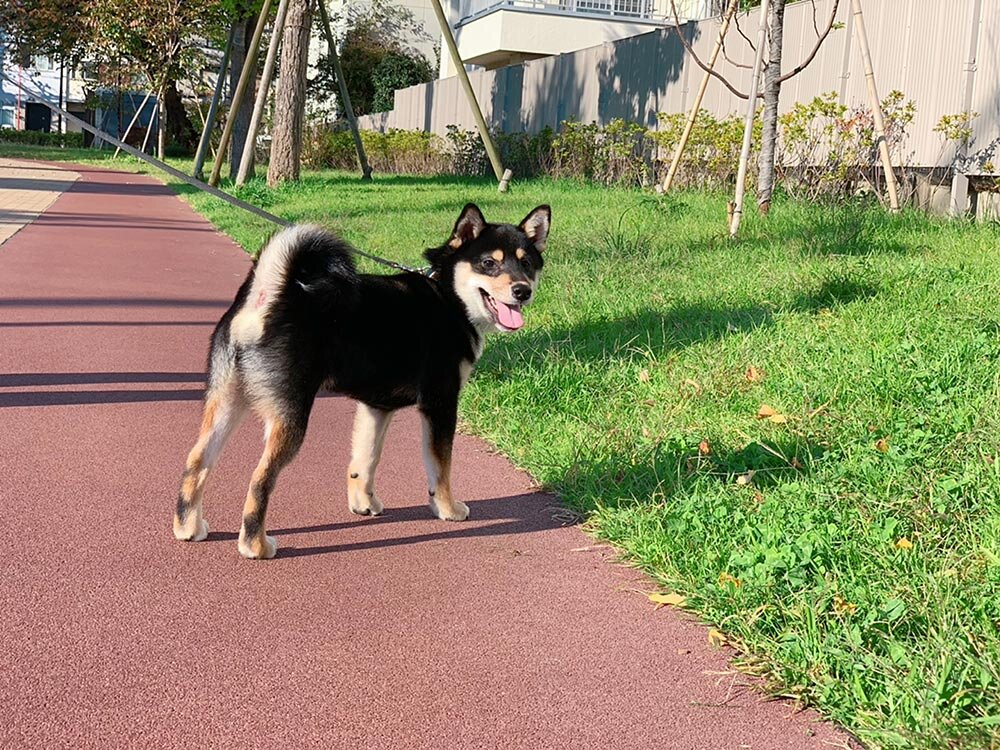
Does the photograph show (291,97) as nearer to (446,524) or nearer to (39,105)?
(446,524)

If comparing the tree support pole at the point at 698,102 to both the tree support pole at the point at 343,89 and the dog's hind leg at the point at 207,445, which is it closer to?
the dog's hind leg at the point at 207,445

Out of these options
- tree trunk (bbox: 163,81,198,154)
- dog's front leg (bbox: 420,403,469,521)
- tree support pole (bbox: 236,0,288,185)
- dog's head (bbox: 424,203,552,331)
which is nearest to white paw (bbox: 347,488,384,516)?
dog's front leg (bbox: 420,403,469,521)

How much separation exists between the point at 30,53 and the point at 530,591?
52223 mm

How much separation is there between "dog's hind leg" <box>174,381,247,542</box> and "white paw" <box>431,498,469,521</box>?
102cm

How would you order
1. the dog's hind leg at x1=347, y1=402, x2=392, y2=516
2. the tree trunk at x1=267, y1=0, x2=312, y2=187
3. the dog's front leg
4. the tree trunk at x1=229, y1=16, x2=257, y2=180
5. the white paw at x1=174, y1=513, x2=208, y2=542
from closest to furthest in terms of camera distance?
1. the white paw at x1=174, y1=513, x2=208, y2=542
2. the dog's front leg
3. the dog's hind leg at x1=347, y1=402, x2=392, y2=516
4. the tree trunk at x1=267, y1=0, x2=312, y2=187
5. the tree trunk at x1=229, y1=16, x2=257, y2=180

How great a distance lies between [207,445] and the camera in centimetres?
450

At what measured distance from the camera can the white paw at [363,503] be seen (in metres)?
5.13

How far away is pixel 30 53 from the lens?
50094 millimetres

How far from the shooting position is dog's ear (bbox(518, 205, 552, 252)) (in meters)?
5.55

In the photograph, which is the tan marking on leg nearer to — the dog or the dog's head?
the dog

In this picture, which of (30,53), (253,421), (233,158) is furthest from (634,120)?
(30,53)

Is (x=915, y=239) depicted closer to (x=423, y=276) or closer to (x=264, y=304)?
(x=423, y=276)

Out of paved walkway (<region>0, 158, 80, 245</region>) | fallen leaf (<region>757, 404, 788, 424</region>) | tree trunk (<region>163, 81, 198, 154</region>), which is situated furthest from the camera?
tree trunk (<region>163, 81, 198, 154</region>)

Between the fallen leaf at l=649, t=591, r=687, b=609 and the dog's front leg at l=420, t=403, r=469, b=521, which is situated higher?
the dog's front leg at l=420, t=403, r=469, b=521
